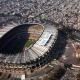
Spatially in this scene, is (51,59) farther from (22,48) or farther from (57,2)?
(57,2)

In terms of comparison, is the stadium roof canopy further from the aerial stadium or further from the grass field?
the grass field

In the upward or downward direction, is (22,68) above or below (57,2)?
below

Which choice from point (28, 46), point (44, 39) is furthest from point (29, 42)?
point (44, 39)

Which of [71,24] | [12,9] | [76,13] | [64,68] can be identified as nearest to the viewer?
[64,68]

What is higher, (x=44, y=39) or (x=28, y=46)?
(x=44, y=39)

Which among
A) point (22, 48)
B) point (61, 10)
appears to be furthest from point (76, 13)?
point (22, 48)

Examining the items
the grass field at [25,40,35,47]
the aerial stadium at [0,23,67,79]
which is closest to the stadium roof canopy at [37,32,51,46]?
the aerial stadium at [0,23,67,79]

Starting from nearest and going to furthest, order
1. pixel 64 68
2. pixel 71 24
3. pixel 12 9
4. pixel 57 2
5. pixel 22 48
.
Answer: pixel 64 68, pixel 22 48, pixel 71 24, pixel 12 9, pixel 57 2

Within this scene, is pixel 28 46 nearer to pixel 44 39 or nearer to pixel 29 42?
pixel 29 42

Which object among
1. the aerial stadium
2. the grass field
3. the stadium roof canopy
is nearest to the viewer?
the aerial stadium
